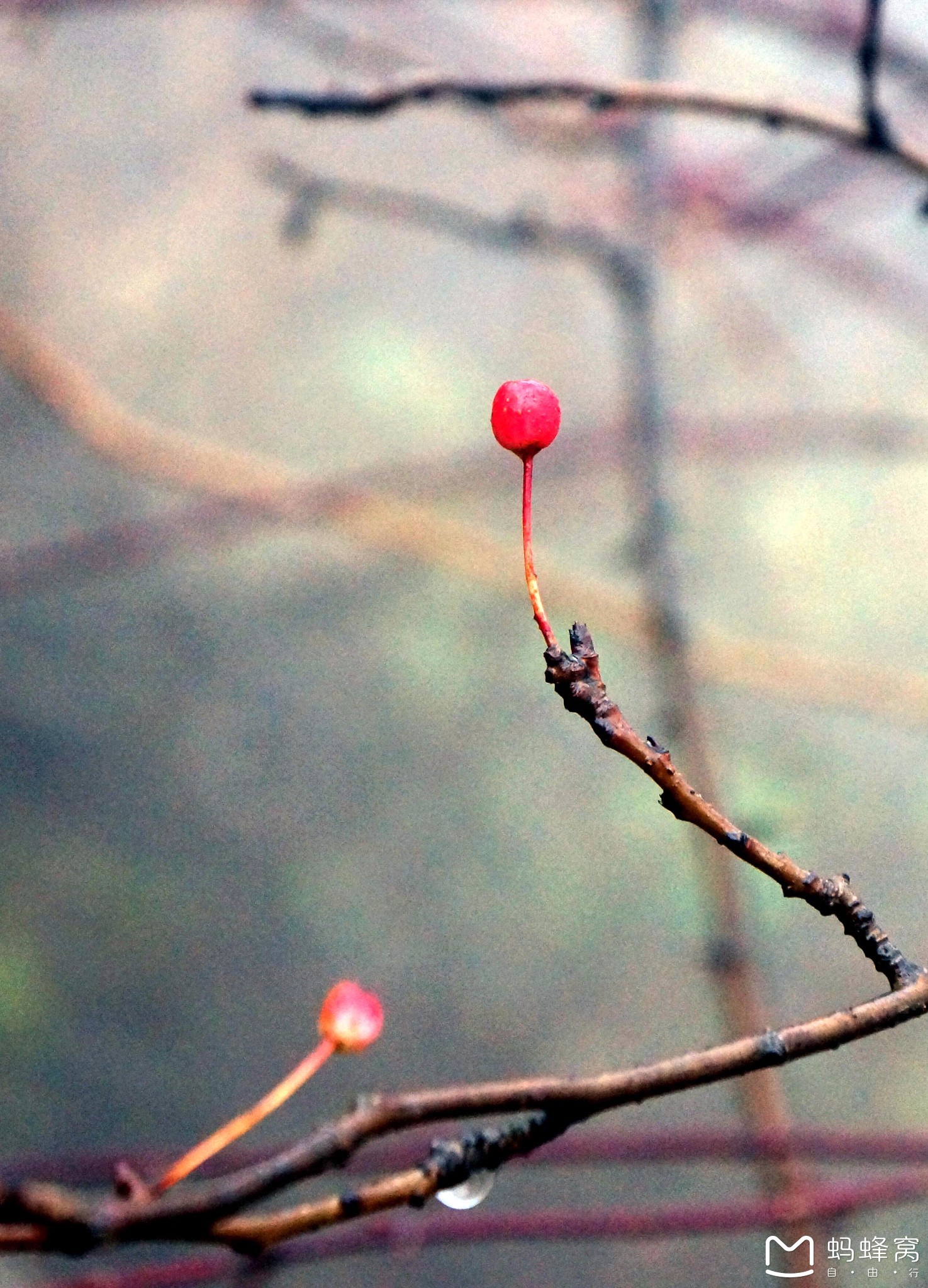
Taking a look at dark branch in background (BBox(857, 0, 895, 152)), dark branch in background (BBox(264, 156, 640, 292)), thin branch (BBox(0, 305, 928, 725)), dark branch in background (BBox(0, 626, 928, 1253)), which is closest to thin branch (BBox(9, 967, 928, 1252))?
dark branch in background (BBox(0, 626, 928, 1253))

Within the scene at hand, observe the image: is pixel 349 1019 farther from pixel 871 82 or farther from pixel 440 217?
pixel 440 217

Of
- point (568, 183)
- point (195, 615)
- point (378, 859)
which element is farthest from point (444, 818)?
point (568, 183)

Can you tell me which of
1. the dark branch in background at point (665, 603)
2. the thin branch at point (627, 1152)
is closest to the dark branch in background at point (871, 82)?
the dark branch in background at point (665, 603)

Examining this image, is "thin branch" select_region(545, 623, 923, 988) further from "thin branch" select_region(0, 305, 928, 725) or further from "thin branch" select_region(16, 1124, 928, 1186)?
"thin branch" select_region(0, 305, 928, 725)

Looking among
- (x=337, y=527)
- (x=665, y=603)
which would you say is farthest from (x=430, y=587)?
(x=665, y=603)

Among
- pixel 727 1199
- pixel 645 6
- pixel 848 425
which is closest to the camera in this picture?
pixel 727 1199

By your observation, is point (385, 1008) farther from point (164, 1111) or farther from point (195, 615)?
point (195, 615)

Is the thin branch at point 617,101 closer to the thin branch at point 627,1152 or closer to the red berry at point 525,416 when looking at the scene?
the red berry at point 525,416
